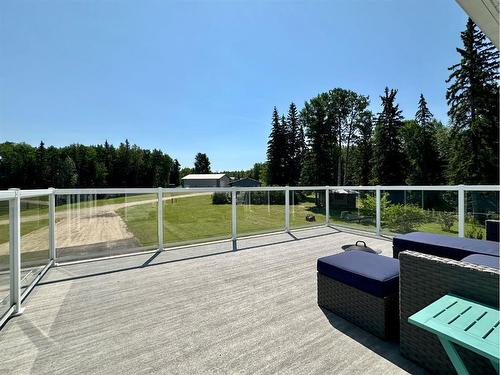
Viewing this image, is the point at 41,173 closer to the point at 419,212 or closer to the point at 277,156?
the point at 277,156

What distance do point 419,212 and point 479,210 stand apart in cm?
108

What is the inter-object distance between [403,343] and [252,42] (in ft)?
27.0

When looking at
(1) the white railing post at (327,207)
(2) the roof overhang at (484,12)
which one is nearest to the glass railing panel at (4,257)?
(2) the roof overhang at (484,12)

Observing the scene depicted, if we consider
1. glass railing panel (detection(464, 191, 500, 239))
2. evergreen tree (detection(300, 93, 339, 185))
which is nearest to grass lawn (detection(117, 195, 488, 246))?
glass railing panel (detection(464, 191, 500, 239))

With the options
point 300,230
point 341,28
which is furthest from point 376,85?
point 300,230

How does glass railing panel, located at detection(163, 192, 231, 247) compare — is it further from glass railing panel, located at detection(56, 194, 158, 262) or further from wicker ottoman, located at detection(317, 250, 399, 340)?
wicker ottoman, located at detection(317, 250, 399, 340)

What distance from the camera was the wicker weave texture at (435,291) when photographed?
1.59 meters

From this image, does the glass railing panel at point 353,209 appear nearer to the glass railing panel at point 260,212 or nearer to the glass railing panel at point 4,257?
the glass railing panel at point 260,212

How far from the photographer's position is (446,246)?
9.66 feet

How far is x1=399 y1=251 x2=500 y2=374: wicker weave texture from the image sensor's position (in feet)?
5.22

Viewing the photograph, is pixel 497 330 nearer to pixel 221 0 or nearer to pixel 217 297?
pixel 217 297

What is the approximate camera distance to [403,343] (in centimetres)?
198

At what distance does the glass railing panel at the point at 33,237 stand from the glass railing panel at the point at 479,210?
7.06 m

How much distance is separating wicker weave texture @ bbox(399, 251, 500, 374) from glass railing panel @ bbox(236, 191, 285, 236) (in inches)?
176
